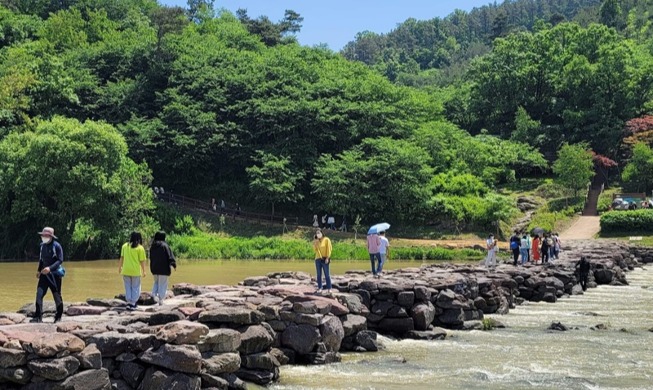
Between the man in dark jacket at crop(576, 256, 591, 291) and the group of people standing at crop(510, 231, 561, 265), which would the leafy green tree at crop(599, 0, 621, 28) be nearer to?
the group of people standing at crop(510, 231, 561, 265)

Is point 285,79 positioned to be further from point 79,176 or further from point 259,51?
point 79,176

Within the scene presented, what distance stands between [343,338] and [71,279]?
1811cm

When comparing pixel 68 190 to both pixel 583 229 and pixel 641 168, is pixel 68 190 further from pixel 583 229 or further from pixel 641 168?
pixel 641 168

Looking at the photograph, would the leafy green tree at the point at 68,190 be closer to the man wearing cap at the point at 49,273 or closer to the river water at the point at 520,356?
the river water at the point at 520,356

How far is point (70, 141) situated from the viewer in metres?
43.9

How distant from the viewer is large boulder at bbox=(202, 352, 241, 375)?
12.6 metres

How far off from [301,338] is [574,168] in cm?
4915

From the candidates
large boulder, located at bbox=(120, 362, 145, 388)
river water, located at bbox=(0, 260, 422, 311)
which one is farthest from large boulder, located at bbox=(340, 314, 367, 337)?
river water, located at bbox=(0, 260, 422, 311)

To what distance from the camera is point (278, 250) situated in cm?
4653

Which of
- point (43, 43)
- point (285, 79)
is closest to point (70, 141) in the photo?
point (285, 79)

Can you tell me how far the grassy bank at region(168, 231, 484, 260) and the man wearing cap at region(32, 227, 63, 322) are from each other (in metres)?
31.5

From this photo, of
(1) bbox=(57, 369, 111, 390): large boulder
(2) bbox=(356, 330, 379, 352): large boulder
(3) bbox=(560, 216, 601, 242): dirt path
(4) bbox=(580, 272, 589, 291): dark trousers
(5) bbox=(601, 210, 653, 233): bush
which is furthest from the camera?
(3) bbox=(560, 216, 601, 242): dirt path

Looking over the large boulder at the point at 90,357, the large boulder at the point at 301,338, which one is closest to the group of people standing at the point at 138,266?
the large boulder at the point at 301,338

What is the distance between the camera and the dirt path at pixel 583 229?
2077 inches
